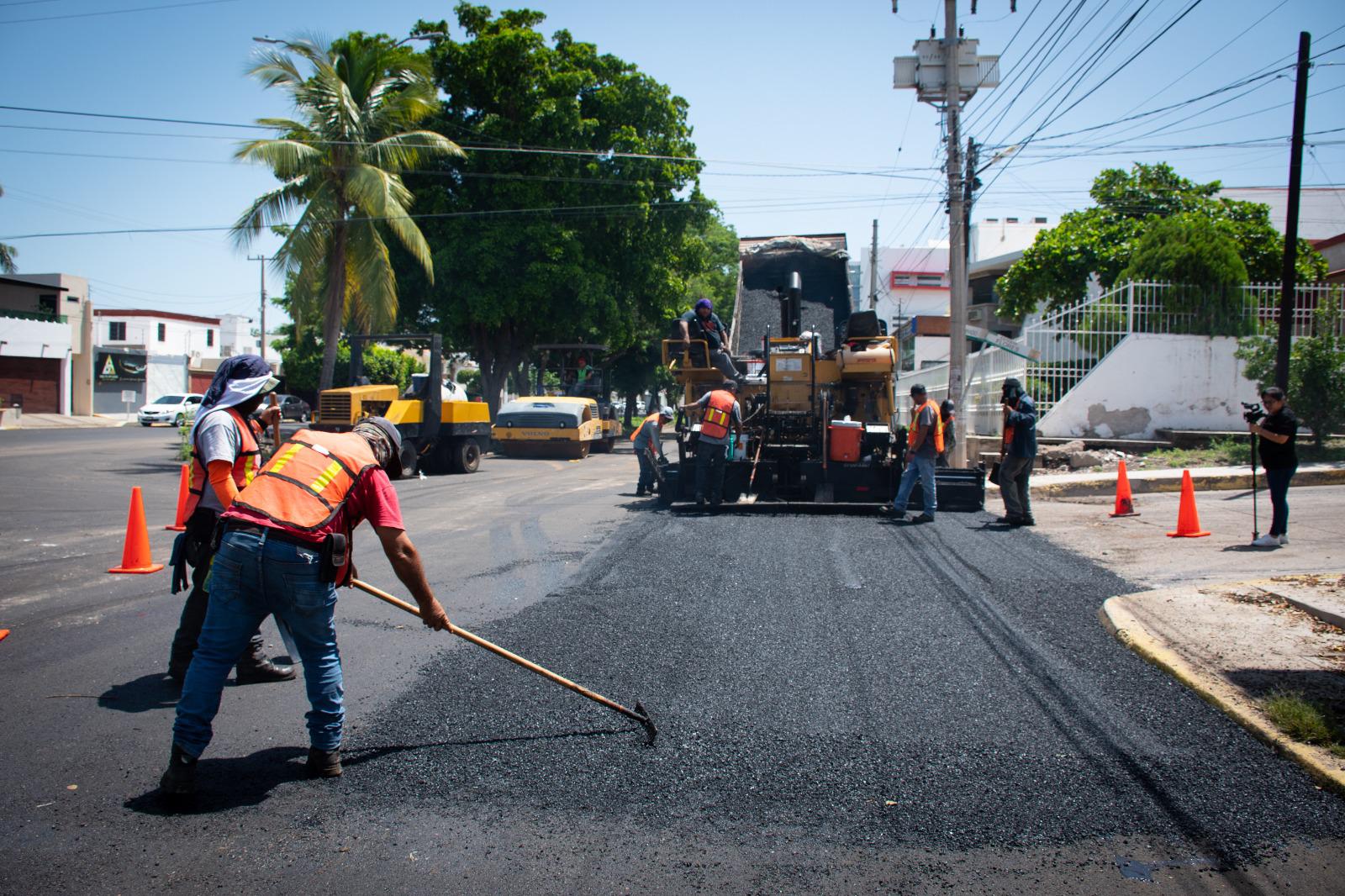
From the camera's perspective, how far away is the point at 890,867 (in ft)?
10.4

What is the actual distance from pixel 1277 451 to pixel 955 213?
31.4 feet

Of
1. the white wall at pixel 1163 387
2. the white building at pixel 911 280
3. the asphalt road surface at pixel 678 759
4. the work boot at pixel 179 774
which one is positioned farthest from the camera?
the white building at pixel 911 280

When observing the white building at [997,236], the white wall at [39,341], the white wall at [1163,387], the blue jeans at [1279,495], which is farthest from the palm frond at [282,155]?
the white building at [997,236]

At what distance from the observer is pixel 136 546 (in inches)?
324

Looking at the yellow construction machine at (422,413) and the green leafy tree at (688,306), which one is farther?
the green leafy tree at (688,306)

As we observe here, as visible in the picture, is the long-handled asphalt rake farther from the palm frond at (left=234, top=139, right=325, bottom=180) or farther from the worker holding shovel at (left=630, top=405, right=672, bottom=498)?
the palm frond at (left=234, top=139, right=325, bottom=180)

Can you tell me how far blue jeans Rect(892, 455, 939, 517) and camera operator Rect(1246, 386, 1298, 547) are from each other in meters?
3.13

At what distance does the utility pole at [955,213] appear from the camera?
16.8 metres

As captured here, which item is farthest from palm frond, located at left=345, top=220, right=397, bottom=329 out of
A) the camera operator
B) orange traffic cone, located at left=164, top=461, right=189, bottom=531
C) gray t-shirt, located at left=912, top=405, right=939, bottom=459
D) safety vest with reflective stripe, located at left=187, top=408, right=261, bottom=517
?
the camera operator

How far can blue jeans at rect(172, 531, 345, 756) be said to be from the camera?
3498 millimetres

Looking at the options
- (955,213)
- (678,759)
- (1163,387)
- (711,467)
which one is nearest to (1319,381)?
(1163,387)

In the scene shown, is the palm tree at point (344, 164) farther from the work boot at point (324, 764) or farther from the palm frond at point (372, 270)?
the work boot at point (324, 764)

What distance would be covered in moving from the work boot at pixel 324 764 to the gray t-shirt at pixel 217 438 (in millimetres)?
1379

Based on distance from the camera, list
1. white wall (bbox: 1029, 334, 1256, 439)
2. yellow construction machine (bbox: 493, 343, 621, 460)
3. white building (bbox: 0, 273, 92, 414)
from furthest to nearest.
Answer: white building (bbox: 0, 273, 92, 414)
yellow construction machine (bbox: 493, 343, 621, 460)
white wall (bbox: 1029, 334, 1256, 439)
